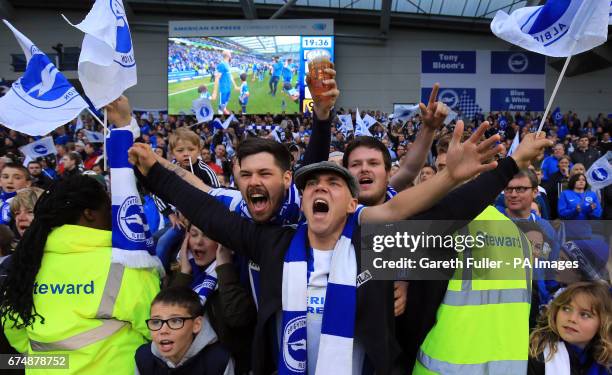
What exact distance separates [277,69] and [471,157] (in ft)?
66.3

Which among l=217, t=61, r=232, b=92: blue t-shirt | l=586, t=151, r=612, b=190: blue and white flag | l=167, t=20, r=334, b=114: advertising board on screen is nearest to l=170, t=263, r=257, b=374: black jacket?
l=586, t=151, r=612, b=190: blue and white flag

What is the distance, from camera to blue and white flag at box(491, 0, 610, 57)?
2686 mm

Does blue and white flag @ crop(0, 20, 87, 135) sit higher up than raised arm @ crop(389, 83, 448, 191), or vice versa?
blue and white flag @ crop(0, 20, 87, 135)

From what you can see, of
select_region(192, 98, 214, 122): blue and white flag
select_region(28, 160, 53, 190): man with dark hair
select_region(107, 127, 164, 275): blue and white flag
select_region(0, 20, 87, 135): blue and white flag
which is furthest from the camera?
select_region(192, 98, 214, 122): blue and white flag

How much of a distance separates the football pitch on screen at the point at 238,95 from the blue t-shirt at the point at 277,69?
314 mm

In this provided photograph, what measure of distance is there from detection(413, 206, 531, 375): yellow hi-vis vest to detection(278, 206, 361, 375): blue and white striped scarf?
42 cm

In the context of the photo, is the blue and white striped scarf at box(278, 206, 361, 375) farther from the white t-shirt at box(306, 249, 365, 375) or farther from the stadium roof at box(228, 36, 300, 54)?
the stadium roof at box(228, 36, 300, 54)

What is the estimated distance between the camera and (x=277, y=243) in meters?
2.04

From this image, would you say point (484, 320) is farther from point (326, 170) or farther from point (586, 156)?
point (586, 156)

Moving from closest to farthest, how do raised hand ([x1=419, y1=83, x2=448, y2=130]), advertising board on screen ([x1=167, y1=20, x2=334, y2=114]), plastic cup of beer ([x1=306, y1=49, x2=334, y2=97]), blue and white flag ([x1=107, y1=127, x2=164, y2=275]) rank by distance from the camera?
blue and white flag ([x1=107, y1=127, x2=164, y2=275]) < plastic cup of beer ([x1=306, y1=49, x2=334, y2=97]) < raised hand ([x1=419, y1=83, x2=448, y2=130]) < advertising board on screen ([x1=167, y1=20, x2=334, y2=114])

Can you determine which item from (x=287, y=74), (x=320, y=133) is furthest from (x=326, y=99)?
(x=287, y=74)

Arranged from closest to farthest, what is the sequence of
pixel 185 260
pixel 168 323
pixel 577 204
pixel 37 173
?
pixel 168 323 < pixel 185 260 < pixel 577 204 < pixel 37 173

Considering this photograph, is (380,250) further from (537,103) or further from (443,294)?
(537,103)

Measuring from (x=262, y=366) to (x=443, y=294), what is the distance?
80cm
